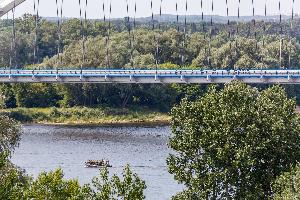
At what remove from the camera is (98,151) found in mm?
63000

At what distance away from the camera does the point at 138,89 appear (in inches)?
3521

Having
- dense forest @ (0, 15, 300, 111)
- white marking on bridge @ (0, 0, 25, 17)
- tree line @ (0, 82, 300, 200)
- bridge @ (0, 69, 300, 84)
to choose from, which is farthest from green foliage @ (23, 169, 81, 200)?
dense forest @ (0, 15, 300, 111)

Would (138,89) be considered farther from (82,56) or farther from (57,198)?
(57,198)

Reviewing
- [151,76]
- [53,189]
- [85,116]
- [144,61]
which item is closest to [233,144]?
[53,189]

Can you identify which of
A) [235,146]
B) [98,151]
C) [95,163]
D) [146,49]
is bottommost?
[98,151]

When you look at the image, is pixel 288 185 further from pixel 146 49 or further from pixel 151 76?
pixel 146 49

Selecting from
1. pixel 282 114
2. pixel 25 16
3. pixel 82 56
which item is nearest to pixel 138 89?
pixel 82 56

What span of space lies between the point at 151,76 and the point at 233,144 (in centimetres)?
4720

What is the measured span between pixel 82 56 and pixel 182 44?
12.2 metres

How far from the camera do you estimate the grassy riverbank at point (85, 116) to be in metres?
84.9

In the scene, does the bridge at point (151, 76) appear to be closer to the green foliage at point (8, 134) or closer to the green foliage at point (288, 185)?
the green foliage at point (8, 134)

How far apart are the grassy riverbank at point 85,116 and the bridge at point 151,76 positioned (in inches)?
130

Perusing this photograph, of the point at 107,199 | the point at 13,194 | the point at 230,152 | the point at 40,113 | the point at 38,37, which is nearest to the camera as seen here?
the point at 13,194

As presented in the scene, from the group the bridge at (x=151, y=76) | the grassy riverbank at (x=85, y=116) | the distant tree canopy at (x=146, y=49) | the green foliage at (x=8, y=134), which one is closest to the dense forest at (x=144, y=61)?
the distant tree canopy at (x=146, y=49)
